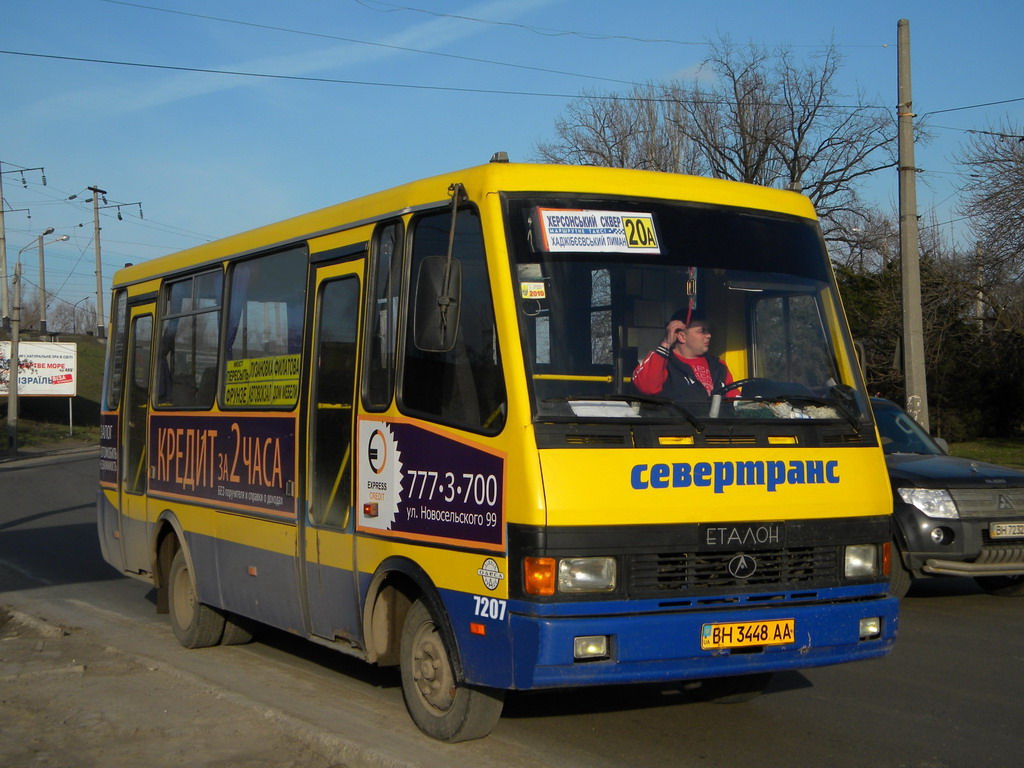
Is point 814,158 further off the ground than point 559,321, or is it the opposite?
point 814,158

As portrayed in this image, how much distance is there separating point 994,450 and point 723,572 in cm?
2751

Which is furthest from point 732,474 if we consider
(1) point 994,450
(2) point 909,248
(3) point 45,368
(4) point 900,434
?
(3) point 45,368

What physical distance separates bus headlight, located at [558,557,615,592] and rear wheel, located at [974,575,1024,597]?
270 inches

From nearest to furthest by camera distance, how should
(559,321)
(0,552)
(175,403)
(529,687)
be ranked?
1. (529,687)
2. (559,321)
3. (175,403)
4. (0,552)

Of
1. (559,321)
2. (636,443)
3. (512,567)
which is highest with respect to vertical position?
(559,321)

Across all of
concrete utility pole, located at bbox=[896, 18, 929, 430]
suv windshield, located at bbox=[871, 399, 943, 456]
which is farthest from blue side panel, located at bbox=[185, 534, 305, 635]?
concrete utility pole, located at bbox=[896, 18, 929, 430]

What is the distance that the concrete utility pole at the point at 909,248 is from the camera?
17.4m

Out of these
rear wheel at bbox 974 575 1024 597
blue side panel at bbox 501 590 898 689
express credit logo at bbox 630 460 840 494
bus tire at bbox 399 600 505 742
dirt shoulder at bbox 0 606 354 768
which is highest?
express credit logo at bbox 630 460 840 494

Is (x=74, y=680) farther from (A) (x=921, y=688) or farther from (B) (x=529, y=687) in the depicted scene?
(A) (x=921, y=688)

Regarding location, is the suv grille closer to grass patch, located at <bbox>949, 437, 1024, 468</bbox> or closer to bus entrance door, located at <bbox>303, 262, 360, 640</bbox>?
bus entrance door, located at <bbox>303, 262, 360, 640</bbox>

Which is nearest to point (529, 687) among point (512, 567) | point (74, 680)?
point (512, 567)

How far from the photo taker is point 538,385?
18.0 feet

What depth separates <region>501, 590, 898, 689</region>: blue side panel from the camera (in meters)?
5.23

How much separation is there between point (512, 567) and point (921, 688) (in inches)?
131
